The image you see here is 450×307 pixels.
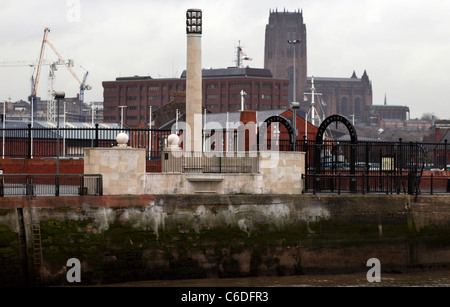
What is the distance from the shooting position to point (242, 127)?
37281mm

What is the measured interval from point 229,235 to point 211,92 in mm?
142428

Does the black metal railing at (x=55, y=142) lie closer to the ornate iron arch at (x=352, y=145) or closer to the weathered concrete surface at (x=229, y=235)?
the weathered concrete surface at (x=229, y=235)

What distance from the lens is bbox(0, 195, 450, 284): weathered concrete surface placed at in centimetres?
2770

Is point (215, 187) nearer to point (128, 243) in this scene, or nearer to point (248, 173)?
point (248, 173)

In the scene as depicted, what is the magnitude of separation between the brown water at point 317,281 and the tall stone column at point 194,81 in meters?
9.61

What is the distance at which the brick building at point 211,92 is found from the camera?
169 m

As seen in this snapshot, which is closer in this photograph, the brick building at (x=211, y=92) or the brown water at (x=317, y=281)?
the brown water at (x=317, y=281)

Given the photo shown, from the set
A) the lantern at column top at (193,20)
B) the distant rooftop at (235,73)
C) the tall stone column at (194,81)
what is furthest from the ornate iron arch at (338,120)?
the distant rooftop at (235,73)

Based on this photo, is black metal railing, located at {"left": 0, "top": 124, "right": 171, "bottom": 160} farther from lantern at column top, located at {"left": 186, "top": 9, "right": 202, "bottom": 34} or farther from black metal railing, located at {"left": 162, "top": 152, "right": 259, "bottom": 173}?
lantern at column top, located at {"left": 186, "top": 9, "right": 202, "bottom": 34}

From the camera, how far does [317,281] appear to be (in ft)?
96.7

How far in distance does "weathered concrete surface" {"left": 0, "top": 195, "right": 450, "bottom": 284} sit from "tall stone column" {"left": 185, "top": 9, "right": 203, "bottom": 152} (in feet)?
23.5

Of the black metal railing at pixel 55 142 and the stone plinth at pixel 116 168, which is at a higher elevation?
the black metal railing at pixel 55 142
